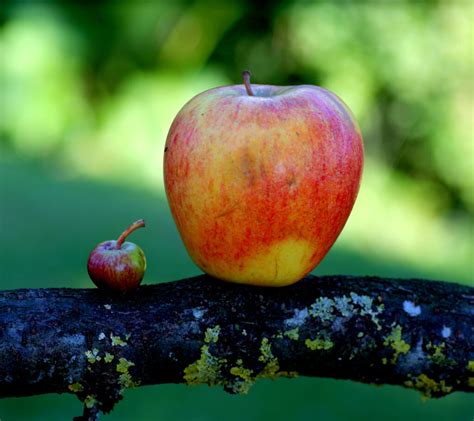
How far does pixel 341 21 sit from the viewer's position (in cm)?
504

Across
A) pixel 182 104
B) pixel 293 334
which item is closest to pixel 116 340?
pixel 293 334

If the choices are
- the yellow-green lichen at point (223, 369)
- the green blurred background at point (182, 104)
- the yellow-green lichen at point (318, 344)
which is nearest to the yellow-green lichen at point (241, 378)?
the yellow-green lichen at point (223, 369)

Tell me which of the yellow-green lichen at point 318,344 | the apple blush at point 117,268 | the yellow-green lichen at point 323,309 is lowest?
the yellow-green lichen at point 318,344

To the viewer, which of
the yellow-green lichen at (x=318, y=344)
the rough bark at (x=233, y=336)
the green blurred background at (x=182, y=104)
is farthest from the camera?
the green blurred background at (x=182, y=104)

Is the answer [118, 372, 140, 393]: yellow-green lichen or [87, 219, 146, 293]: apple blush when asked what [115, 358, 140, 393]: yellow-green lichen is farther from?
[87, 219, 146, 293]: apple blush

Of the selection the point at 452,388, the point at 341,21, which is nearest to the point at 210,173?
the point at 452,388

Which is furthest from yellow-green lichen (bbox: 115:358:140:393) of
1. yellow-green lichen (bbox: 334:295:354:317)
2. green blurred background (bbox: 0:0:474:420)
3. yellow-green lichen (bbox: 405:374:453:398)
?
green blurred background (bbox: 0:0:474:420)

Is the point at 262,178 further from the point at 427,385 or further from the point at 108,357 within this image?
the point at 427,385

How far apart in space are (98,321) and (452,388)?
23.8 inches

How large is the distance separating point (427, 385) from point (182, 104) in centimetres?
408

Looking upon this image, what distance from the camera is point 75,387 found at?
1191mm

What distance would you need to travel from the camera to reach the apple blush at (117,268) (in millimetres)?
1254

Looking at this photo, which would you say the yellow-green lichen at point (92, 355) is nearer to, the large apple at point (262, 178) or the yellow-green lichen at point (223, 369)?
the yellow-green lichen at point (223, 369)

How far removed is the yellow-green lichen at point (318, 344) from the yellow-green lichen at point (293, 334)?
0.02 meters
